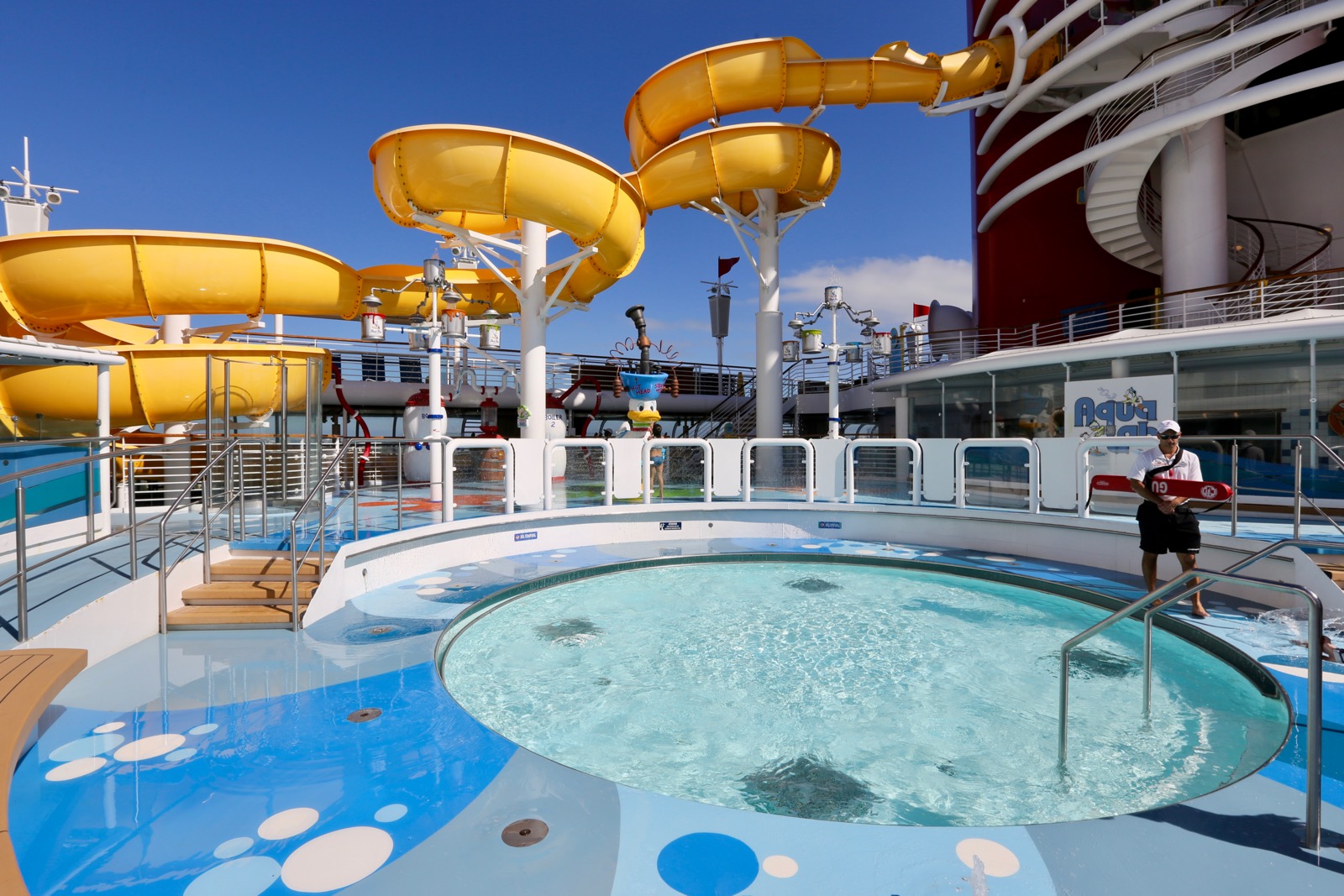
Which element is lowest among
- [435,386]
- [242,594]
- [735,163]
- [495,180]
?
[242,594]

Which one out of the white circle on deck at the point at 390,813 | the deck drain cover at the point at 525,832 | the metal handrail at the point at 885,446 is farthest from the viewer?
the metal handrail at the point at 885,446

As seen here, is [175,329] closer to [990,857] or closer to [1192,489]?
[990,857]

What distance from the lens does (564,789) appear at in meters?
2.48

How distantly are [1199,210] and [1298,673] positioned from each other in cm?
1320

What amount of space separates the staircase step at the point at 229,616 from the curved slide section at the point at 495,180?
18.1 ft

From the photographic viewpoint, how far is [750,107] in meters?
13.7

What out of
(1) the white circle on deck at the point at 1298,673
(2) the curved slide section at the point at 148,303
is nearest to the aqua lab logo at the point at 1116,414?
(1) the white circle on deck at the point at 1298,673

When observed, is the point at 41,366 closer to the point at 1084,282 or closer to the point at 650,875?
the point at 650,875

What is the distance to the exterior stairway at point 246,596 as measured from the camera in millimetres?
4508

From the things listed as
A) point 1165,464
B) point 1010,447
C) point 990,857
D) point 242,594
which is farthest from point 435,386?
point 990,857

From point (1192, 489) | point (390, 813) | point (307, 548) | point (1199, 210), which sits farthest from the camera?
point (1199, 210)

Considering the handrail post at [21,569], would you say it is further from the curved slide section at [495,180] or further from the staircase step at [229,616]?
the curved slide section at [495,180]

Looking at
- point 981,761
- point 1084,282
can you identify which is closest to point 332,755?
point 981,761

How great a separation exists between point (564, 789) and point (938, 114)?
18.1 meters
